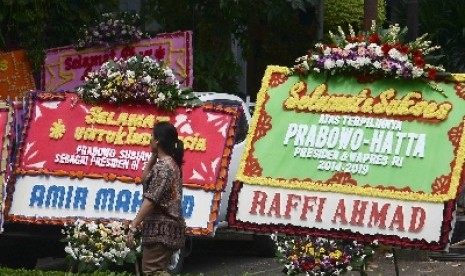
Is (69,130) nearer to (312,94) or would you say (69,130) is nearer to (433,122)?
(312,94)

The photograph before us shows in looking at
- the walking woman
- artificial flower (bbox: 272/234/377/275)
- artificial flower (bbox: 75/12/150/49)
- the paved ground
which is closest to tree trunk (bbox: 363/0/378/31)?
the paved ground

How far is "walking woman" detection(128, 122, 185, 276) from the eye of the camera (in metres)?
9.16

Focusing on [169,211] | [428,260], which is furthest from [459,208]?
[169,211]

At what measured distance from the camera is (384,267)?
14.1 metres

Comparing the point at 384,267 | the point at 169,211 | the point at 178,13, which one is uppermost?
the point at 178,13

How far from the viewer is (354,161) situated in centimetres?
1041

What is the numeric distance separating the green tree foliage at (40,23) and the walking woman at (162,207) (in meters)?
5.73

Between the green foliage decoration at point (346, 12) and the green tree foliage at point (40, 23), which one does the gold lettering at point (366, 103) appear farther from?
the green foliage decoration at point (346, 12)

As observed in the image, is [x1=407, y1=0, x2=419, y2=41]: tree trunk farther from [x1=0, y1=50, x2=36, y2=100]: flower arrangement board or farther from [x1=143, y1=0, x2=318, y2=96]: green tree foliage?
[x1=0, y1=50, x2=36, y2=100]: flower arrangement board

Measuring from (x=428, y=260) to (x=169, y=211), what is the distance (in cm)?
597

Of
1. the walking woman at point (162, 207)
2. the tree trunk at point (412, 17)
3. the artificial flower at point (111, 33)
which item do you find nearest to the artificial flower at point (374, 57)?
the walking woman at point (162, 207)

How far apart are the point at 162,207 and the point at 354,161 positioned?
6.27 ft

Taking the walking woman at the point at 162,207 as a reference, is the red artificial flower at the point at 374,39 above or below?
above

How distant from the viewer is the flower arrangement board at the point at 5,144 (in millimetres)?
11984
